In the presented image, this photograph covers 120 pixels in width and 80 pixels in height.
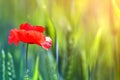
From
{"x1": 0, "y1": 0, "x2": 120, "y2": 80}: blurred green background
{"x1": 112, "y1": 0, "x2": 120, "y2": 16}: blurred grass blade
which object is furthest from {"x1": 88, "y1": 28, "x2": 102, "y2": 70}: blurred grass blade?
{"x1": 112, "y1": 0, "x2": 120, "y2": 16}: blurred grass blade

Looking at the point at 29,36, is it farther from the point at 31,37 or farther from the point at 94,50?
the point at 94,50

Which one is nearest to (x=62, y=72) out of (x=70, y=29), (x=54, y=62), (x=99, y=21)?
(x=54, y=62)

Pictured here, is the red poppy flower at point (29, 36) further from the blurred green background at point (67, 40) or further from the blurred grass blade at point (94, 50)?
the blurred grass blade at point (94, 50)

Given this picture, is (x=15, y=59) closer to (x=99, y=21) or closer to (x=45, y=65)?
(x=45, y=65)

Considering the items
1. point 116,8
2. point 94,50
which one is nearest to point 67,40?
point 94,50

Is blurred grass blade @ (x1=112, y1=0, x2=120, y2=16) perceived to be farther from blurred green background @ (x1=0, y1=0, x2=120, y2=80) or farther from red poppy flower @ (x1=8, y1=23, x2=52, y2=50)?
red poppy flower @ (x1=8, y1=23, x2=52, y2=50)
